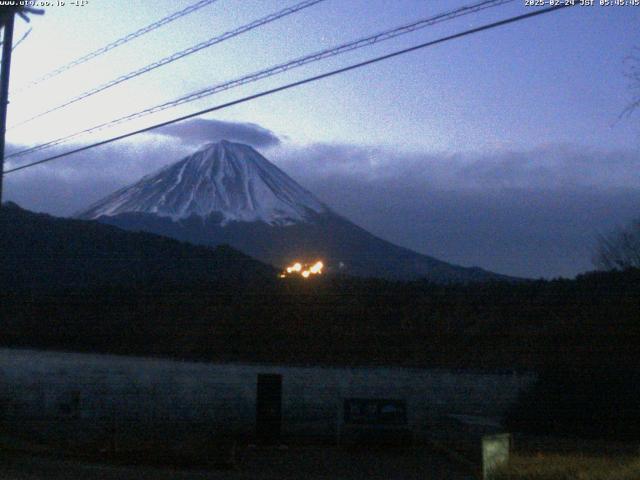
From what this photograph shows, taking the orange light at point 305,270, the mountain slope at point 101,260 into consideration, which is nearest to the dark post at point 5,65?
the orange light at point 305,270

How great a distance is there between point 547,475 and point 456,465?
16.9 feet

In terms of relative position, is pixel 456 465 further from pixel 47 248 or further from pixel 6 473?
pixel 47 248

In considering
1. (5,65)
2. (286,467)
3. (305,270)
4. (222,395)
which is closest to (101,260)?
(305,270)

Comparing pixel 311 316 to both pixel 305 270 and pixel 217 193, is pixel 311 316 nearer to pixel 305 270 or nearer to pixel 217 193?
pixel 305 270

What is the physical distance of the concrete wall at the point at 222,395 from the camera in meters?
24.9

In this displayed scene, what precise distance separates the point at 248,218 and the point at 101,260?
34.3 meters

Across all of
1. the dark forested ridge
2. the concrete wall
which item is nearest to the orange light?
the dark forested ridge

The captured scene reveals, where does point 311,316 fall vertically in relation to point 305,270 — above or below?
below

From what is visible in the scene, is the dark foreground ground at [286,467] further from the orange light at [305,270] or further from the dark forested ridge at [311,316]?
the orange light at [305,270]

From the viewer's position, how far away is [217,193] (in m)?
87.6

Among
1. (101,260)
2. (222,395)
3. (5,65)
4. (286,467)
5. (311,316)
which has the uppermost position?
(5,65)

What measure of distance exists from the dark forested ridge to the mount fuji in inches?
655

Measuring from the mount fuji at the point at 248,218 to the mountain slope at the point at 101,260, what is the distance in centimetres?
1120

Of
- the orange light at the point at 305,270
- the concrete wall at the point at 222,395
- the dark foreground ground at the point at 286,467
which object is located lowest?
the dark foreground ground at the point at 286,467
